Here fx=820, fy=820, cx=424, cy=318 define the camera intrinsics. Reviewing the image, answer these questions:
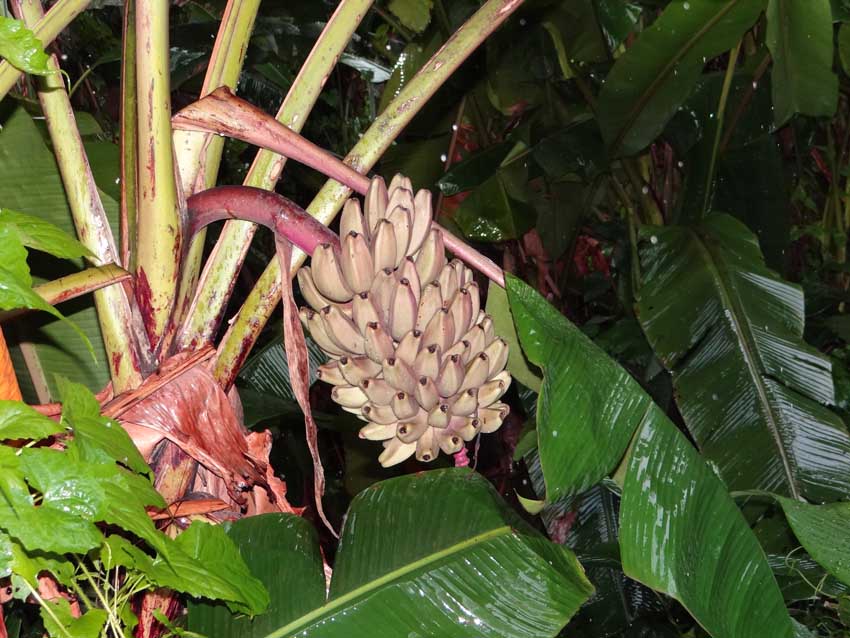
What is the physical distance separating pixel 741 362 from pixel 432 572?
75 cm

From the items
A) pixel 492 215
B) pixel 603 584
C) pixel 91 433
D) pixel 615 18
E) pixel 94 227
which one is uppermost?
pixel 615 18

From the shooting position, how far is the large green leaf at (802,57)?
1376 millimetres

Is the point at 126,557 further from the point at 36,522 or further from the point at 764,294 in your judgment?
the point at 764,294

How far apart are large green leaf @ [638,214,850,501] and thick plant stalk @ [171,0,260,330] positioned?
776 mm

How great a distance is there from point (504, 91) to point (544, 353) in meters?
1.55

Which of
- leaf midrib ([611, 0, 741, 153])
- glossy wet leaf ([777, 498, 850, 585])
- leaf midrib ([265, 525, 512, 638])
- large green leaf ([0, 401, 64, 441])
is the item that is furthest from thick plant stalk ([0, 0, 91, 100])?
leaf midrib ([611, 0, 741, 153])

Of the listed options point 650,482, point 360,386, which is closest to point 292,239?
point 360,386

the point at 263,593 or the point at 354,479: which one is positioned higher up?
the point at 354,479

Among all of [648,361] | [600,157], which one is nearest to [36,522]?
[600,157]

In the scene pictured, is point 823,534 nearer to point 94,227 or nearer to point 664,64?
point 94,227

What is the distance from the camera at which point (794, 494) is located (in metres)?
1.08

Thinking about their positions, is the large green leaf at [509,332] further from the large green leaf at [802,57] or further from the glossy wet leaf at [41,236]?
the large green leaf at [802,57]

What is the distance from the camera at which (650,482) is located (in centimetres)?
68

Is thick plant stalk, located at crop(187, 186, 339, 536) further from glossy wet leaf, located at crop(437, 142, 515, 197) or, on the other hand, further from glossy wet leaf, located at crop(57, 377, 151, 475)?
glossy wet leaf, located at crop(437, 142, 515, 197)
